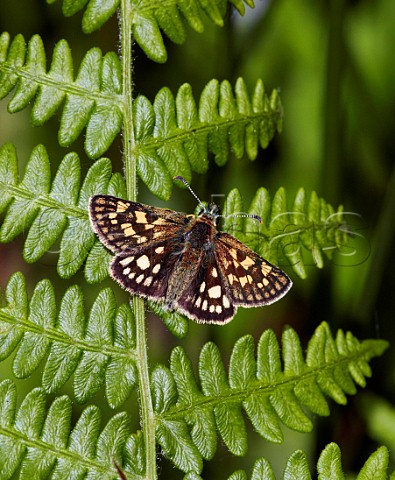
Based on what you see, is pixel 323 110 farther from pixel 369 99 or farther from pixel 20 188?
pixel 20 188

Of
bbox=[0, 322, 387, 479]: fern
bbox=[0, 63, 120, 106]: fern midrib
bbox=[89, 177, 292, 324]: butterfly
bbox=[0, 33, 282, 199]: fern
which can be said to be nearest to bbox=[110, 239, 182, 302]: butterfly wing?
bbox=[89, 177, 292, 324]: butterfly

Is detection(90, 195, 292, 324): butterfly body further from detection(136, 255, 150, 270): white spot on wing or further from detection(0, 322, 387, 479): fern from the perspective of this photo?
detection(0, 322, 387, 479): fern

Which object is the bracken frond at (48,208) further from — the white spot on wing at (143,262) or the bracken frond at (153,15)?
the bracken frond at (153,15)

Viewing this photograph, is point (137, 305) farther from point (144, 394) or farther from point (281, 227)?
point (281, 227)

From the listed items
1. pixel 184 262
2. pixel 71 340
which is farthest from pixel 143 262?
pixel 71 340

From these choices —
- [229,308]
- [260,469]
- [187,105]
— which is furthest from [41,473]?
[187,105]

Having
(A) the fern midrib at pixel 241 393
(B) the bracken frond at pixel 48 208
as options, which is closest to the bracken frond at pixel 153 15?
(B) the bracken frond at pixel 48 208
